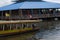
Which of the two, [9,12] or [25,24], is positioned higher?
[25,24]

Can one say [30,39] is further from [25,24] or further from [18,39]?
[25,24]

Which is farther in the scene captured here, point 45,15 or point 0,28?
point 45,15

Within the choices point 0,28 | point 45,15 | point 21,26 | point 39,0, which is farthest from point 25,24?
point 39,0

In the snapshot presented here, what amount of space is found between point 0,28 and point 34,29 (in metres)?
5.44

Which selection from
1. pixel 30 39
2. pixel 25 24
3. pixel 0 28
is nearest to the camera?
pixel 30 39

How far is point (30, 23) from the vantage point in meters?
33.7

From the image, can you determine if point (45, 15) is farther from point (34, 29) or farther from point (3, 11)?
point (34, 29)

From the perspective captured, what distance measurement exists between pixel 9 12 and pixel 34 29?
2461 centimetres

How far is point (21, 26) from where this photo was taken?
32500 millimetres

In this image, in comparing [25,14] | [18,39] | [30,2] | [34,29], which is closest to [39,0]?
[30,2]

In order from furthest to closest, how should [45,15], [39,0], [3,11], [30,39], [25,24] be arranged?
[39,0]
[3,11]
[45,15]
[25,24]
[30,39]

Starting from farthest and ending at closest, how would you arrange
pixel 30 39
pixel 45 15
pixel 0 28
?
pixel 45 15, pixel 0 28, pixel 30 39

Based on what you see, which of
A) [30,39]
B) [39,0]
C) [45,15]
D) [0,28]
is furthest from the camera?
[39,0]

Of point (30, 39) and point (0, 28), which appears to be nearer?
point (30, 39)
